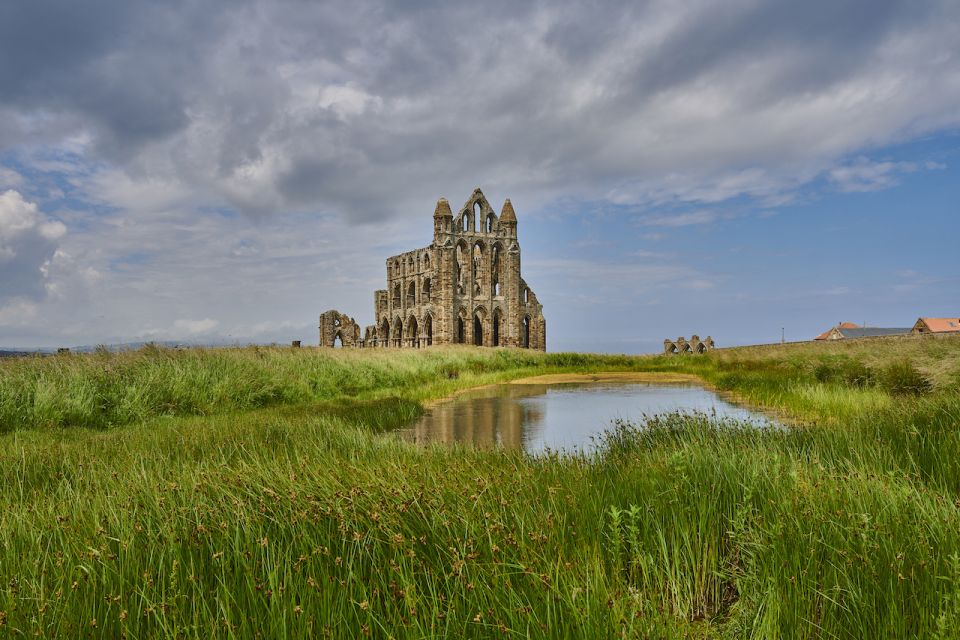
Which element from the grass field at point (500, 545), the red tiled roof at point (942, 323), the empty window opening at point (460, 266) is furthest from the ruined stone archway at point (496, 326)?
the grass field at point (500, 545)

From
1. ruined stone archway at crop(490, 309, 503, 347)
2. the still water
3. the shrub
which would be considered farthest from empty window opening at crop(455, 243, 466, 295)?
the shrub

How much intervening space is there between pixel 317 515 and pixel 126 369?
1182 cm

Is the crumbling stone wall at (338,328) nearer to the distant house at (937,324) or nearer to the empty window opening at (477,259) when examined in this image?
the empty window opening at (477,259)

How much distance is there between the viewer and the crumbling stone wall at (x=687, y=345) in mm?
45797

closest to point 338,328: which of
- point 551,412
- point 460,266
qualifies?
point 460,266

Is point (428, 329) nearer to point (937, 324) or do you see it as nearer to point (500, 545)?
point (500, 545)

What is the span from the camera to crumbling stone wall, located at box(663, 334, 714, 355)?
45797mm

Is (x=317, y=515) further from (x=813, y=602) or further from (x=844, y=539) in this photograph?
(x=844, y=539)

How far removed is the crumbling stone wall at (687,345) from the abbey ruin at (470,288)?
11.6 m

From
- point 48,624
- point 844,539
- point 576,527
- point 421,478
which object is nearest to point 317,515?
point 421,478

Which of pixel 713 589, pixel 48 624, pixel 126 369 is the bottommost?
pixel 713 589

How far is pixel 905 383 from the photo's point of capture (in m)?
13.0

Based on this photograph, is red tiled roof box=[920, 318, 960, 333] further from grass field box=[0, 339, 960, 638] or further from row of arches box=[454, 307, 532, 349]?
grass field box=[0, 339, 960, 638]

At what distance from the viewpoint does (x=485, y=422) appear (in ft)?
40.1
